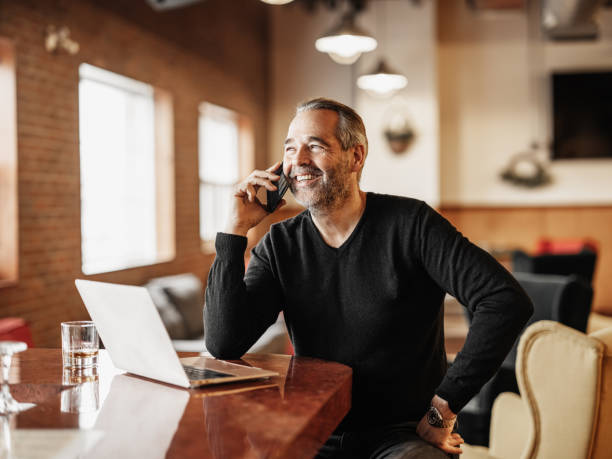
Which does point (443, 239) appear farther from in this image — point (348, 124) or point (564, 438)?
point (564, 438)

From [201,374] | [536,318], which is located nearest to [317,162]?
[201,374]

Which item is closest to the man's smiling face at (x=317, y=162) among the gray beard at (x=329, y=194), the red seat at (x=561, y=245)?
the gray beard at (x=329, y=194)

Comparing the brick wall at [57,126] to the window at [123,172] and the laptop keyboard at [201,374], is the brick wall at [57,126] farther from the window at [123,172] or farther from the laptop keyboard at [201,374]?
the laptop keyboard at [201,374]

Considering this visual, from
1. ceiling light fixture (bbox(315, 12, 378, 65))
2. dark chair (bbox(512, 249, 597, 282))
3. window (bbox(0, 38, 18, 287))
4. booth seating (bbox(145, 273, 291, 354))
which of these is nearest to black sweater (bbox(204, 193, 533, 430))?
window (bbox(0, 38, 18, 287))

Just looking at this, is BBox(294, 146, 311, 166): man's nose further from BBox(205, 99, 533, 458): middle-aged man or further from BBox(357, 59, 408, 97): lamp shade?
BBox(357, 59, 408, 97): lamp shade

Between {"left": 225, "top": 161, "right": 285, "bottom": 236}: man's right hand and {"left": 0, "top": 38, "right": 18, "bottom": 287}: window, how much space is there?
2.47 metres

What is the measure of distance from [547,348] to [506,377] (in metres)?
1.55

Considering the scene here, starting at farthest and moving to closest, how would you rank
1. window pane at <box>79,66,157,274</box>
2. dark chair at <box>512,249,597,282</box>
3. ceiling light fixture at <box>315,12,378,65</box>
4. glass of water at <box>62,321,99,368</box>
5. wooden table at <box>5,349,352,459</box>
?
1. dark chair at <box>512,249,597,282</box>
2. ceiling light fixture at <box>315,12,378,65</box>
3. window pane at <box>79,66,157,274</box>
4. glass of water at <box>62,321,99,368</box>
5. wooden table at <box>5,349,352,459</box>

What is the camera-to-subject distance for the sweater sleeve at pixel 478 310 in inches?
64.8

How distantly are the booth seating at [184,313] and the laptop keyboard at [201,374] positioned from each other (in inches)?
133

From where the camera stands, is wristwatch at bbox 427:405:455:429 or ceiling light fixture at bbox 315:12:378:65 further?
ceiling light fixture at bbox 315:12:378:65

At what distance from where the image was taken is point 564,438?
194 centimetres

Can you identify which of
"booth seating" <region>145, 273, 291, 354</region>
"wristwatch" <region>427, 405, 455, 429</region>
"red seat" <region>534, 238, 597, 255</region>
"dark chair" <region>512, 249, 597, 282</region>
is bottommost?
"booth seating" <region>145, 273, 291, 354</region>

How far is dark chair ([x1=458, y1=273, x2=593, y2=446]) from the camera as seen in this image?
10.8ft
